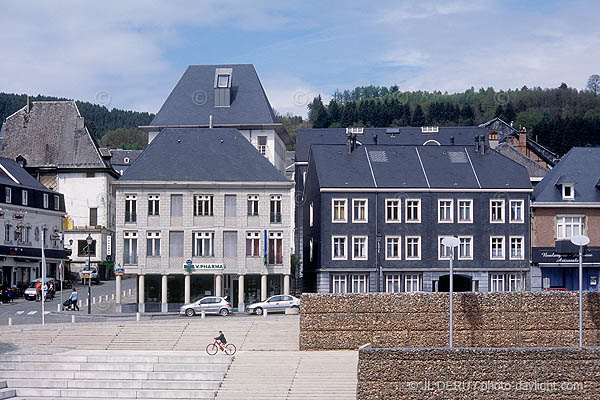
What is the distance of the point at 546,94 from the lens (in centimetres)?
15175

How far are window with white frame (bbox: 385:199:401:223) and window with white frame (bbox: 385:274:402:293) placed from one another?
360 centimetres

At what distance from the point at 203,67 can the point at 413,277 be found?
3509 centimetres

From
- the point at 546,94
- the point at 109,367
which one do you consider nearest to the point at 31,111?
the point at 109,367

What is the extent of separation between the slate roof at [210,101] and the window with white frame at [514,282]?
2885 centimetres

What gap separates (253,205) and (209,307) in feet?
28.3

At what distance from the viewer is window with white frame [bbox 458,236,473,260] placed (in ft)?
198

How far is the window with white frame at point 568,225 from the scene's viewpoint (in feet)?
201

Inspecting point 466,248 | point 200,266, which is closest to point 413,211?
point 466,248

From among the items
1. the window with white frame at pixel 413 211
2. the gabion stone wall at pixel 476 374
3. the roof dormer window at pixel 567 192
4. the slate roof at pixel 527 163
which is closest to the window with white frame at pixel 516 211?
the roof dormer window at pixel 567 192

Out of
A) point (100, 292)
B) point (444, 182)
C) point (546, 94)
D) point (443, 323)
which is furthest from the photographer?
point (546, 94)

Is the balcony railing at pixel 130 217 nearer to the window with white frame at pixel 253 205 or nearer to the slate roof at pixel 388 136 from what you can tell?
the window with white frame at pixel 253 205

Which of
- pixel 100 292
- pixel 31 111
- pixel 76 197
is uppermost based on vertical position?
pixel 31 111

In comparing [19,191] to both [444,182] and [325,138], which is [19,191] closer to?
[325,138]

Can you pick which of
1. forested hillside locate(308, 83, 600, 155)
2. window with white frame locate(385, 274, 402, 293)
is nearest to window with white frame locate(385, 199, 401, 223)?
window with white frame locate(385, 274, 402, 293)
